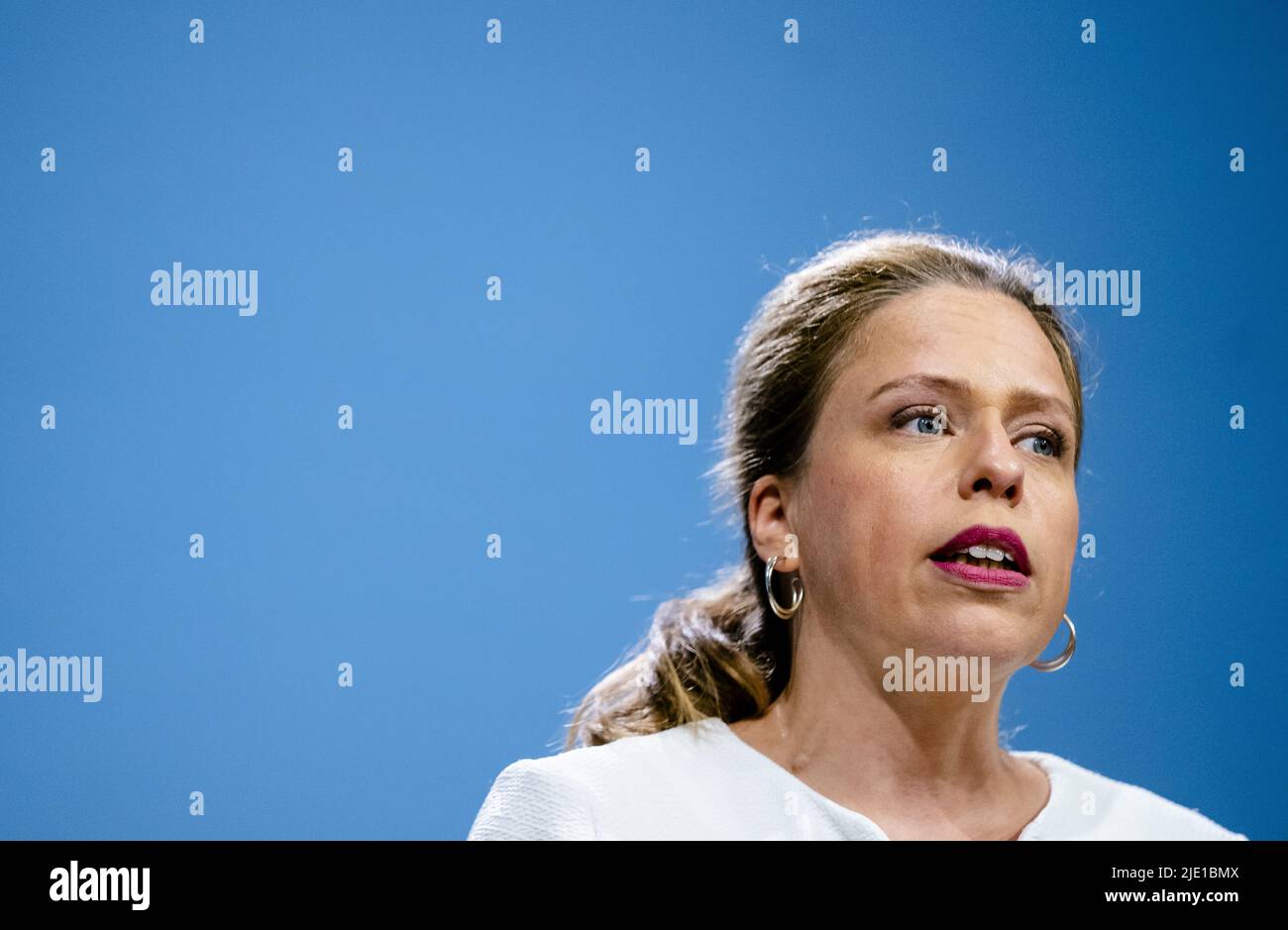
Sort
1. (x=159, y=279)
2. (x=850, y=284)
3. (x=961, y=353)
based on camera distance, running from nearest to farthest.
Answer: (x=961, y=353) → (x=850, y=284) → (x=159, y=279)

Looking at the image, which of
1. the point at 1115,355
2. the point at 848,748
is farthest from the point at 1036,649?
the point at 1115,355

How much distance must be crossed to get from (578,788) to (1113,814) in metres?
0.65

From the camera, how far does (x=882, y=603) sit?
5.08ft

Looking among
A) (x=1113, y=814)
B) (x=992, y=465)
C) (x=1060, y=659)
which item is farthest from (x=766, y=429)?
(x=1113, y=814)

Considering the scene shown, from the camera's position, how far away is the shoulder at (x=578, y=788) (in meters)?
1.53
